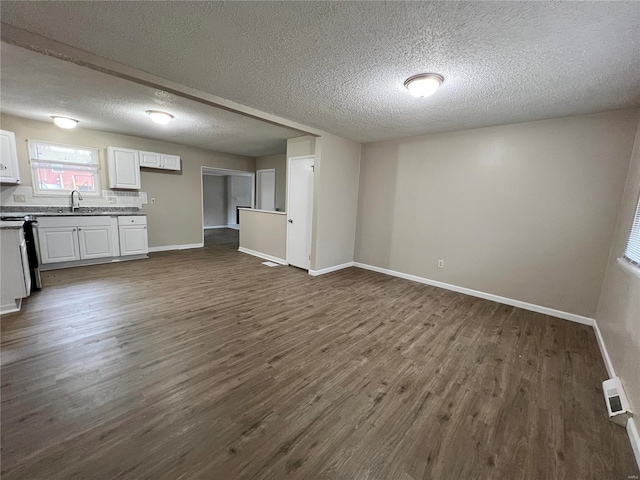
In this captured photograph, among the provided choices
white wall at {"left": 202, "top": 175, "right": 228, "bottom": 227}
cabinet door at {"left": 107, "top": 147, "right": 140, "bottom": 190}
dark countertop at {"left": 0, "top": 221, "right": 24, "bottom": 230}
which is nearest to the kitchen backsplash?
cabinet door at {"left": 107, "top": 147, "right": 140, "bottom": 190}

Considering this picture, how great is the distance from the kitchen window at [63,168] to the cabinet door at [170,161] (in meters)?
1.10

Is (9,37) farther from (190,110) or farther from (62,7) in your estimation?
(190,110)

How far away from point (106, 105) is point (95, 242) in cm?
253

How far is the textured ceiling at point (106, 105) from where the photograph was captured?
98.3 inches

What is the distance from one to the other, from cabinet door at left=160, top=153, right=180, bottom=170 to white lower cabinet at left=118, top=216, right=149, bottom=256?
1273 mm

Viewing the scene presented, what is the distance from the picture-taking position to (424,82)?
2.24 meters

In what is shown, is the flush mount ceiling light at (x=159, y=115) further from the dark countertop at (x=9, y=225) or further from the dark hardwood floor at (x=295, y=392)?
the dark hardwood floor at (x=295, y=392)

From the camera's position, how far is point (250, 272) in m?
4.56

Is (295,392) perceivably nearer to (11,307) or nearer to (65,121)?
(11,307)

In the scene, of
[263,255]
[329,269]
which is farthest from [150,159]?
[329,269]

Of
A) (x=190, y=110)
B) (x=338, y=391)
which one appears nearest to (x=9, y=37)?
(x=190, y=110)

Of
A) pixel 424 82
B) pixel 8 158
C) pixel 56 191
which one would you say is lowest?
pixel 56 191

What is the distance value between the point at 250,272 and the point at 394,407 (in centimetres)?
339

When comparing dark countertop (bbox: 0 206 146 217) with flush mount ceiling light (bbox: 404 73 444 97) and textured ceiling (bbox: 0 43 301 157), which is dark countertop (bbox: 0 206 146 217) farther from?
flush mount ceiling light (bbox: 404 73 444 97)
